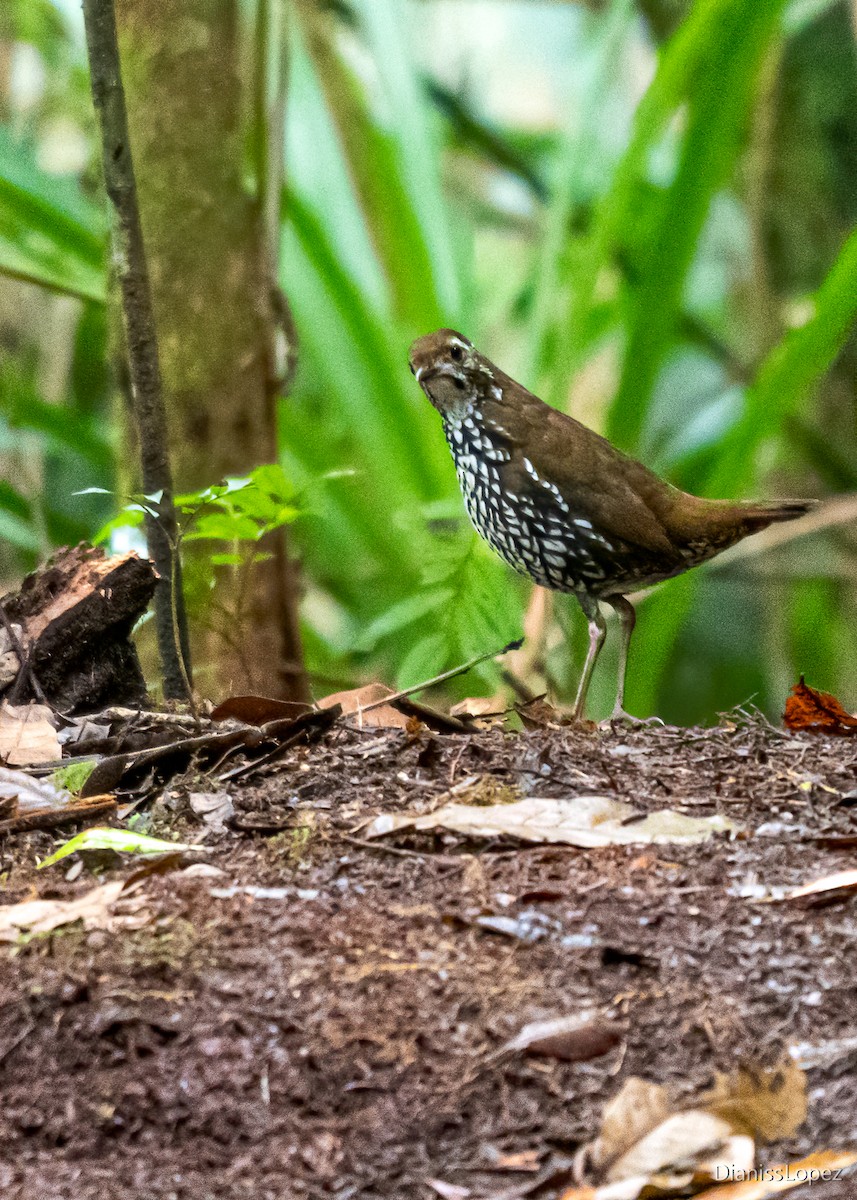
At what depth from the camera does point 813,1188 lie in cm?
131

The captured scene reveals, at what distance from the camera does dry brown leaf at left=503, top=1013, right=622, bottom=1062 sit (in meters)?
1.52

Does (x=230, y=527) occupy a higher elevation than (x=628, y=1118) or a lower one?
higher

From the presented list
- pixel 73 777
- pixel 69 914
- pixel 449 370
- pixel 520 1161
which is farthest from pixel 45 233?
pixel 520 1161

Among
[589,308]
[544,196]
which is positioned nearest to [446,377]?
[589,308]

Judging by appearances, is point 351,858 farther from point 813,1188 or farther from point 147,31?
point 147,31

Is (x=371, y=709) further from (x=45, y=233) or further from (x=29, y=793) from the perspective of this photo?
(x=45, y=233)

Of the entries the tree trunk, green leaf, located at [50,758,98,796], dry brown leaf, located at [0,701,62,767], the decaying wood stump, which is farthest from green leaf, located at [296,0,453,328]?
green leaf, located at [50,758,98,796]

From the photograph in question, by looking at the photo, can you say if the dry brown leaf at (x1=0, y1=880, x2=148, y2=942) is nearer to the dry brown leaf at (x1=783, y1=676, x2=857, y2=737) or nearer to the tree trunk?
the dry brown leaf at (x1=783, y1=676, x2=857, y2=737)

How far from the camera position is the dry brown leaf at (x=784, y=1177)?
Answer: 4.39ft

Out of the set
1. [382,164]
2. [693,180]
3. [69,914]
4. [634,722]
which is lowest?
[634,722]

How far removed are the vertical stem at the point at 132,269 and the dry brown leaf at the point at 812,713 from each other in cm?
136

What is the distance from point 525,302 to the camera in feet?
21.0

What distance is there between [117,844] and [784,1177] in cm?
109

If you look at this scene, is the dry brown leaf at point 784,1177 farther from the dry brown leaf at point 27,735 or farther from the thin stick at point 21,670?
the thin stick at point 21,670
